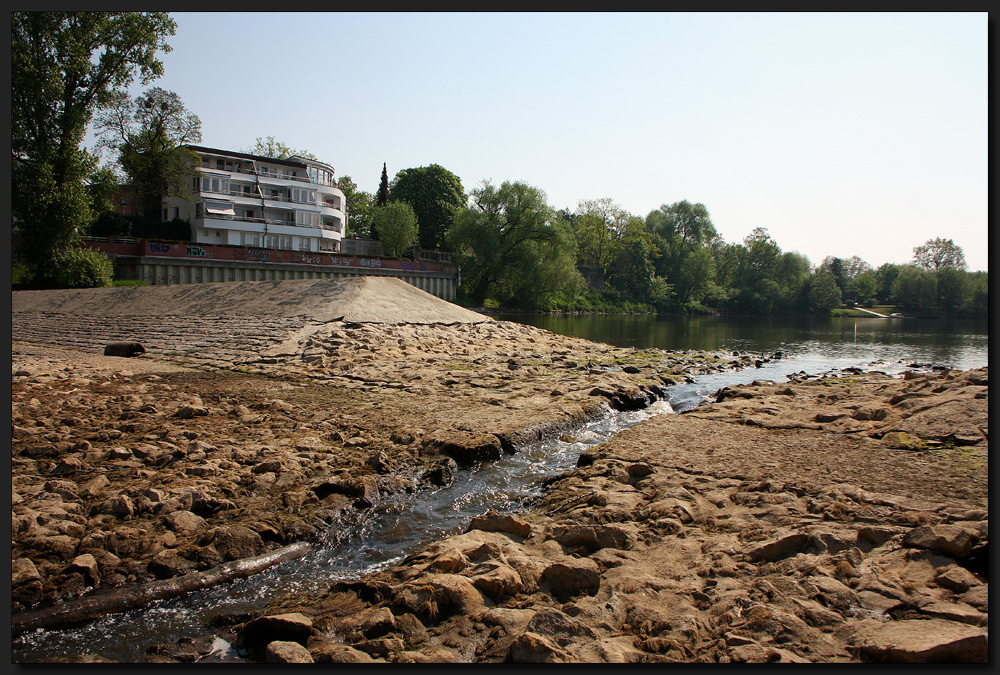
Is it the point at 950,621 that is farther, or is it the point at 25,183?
the point at 25,183

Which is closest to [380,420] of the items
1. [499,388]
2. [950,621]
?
[499,388]

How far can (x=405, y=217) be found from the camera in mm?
71938

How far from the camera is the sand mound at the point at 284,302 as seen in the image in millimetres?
23344

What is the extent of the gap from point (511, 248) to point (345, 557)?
186 ft

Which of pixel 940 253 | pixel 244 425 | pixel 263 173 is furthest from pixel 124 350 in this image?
pixel 263 173

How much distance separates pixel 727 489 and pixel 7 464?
252 inches

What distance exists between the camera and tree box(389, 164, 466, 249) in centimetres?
7969

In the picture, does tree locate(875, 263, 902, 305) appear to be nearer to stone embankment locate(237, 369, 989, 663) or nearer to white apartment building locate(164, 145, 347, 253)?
white apartment building locate(164, 145, 347, 253)

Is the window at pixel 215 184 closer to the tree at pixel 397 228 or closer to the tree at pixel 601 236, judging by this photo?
the tree at pixel 397 228

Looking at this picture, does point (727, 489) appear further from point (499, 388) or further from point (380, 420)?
point (499, 388)

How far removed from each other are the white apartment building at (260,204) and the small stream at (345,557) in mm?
60421

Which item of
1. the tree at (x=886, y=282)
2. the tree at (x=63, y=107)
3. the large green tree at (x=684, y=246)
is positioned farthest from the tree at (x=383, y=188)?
the tree at (x=886, y=282)

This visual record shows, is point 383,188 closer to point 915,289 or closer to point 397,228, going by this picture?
point 397,228

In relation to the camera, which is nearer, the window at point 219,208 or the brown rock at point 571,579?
the brown rock at point 571,579
